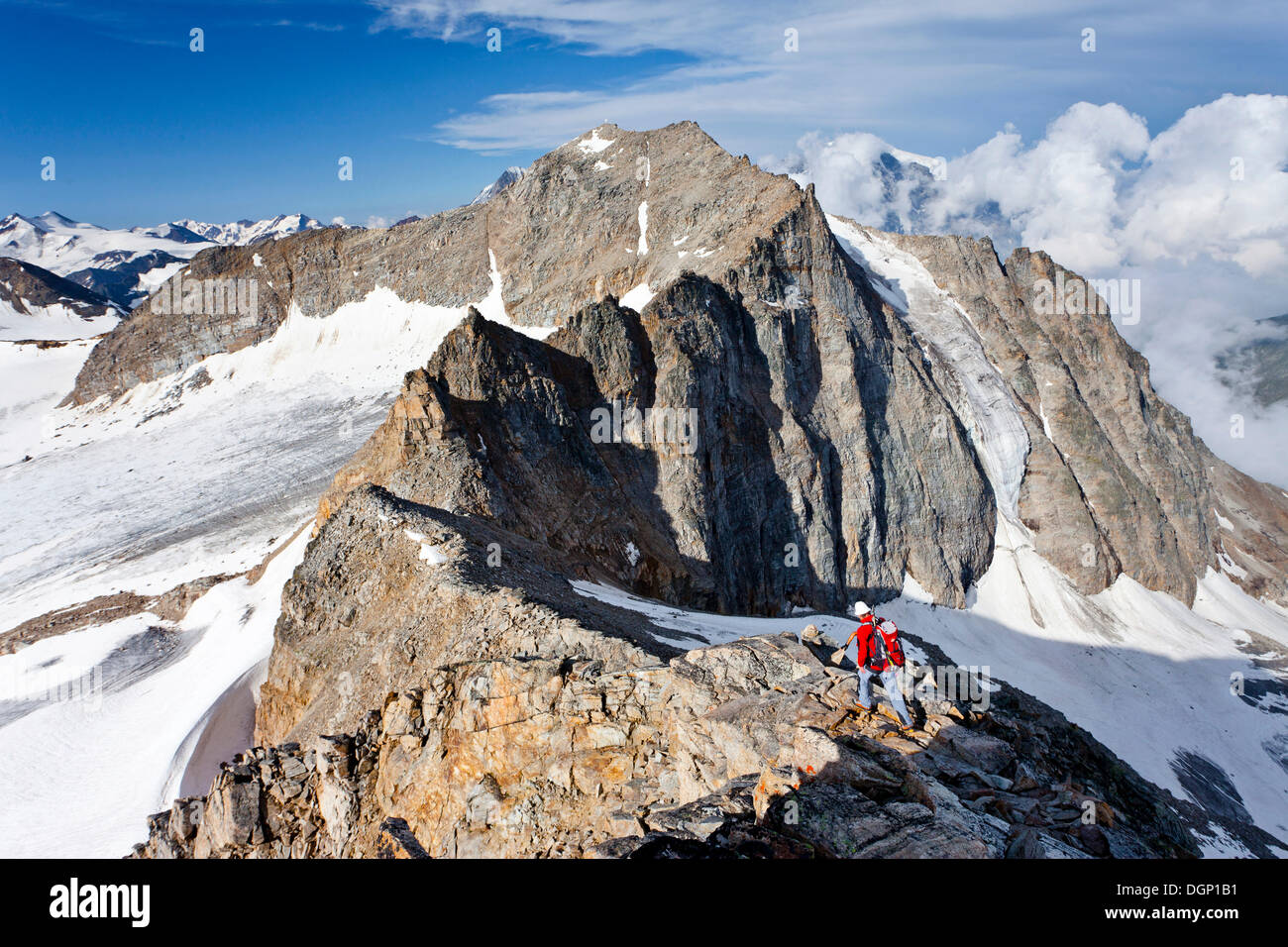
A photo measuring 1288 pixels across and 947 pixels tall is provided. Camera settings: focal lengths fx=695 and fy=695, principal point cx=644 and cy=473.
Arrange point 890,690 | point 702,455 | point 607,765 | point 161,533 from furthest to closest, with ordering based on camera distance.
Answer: point 161,533 < point 702,455 < point 890,690 < point 607,765

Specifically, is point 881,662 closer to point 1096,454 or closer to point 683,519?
point 683,519

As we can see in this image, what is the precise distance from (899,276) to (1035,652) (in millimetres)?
43443

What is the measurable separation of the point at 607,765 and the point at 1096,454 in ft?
259

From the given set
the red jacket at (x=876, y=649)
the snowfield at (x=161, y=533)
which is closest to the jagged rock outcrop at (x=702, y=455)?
the snowfield at (x=161, y=533)

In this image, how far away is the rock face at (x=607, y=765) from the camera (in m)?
7.64

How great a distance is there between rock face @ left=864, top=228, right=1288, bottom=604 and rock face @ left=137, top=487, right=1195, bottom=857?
6169cm

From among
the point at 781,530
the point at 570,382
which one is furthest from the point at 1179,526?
the point at 570,382

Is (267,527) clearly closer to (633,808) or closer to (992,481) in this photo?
(633,808)

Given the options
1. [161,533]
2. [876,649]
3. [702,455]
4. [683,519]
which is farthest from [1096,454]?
[161,533]

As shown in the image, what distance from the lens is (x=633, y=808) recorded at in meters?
9.41

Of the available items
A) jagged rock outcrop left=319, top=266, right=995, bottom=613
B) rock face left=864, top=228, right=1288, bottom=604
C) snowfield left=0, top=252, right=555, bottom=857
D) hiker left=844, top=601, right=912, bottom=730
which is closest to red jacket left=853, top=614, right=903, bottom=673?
hiker left=844, top=601, right=912, bottom=730

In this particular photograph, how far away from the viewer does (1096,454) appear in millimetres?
72625

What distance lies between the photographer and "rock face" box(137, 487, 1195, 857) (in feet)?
25.1
